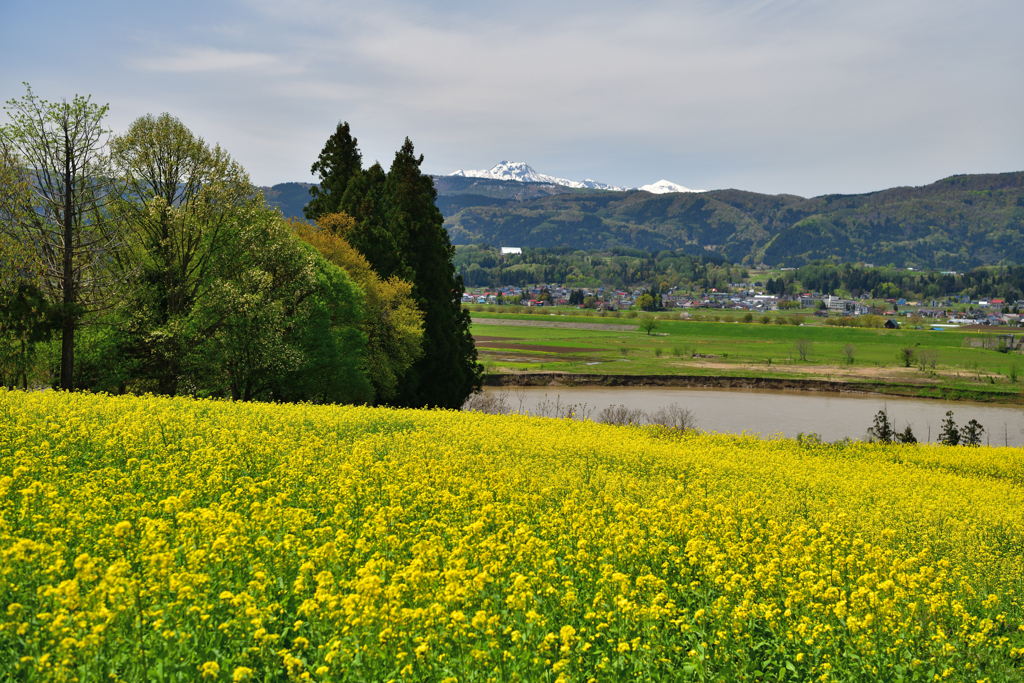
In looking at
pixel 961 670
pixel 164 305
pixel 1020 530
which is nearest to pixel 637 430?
pixel 1020 530

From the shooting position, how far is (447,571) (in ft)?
19.1

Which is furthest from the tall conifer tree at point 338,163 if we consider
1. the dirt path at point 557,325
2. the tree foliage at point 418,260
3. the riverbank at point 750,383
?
the dirt path at point 557,325

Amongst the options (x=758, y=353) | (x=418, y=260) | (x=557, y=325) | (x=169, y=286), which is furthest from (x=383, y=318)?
(x=557, y=325)

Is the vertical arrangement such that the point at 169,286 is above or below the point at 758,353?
above

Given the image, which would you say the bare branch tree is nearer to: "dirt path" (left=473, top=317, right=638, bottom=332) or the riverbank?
the riverbank

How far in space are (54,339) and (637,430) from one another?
2521 cm

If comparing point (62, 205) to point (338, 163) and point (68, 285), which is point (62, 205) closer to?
point (68, 285)

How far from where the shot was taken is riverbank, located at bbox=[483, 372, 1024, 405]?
72.3m

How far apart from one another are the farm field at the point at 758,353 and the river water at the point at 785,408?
24.7ft

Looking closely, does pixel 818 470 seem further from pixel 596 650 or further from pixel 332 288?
pixel 332 288

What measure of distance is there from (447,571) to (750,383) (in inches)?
3148

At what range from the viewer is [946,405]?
225ft

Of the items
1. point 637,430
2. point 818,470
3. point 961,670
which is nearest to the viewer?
point 961,670

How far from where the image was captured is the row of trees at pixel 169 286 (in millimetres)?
26078
